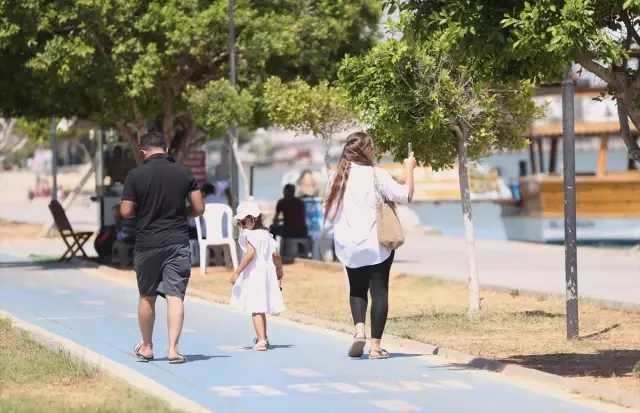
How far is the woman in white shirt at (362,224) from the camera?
39.3 ft

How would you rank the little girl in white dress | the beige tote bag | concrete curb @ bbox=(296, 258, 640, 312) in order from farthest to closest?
concrete curb @ bbox=(296, 258, 640, 312) < the little girl in white dress < the beige tote bag

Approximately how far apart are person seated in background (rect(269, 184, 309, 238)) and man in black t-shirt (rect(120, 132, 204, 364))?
50.0 feet

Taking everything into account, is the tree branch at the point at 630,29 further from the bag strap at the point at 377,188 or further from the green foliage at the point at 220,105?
the green foliage at the point at 220,105

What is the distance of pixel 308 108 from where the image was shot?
22.3 metres

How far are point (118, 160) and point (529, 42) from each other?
21.8m

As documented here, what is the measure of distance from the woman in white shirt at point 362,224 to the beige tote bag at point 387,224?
26 mm

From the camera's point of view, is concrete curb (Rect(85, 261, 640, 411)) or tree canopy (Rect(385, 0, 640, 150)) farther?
tree canopy (Rect(385, 0, 640, 150))

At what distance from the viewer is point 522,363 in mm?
11859

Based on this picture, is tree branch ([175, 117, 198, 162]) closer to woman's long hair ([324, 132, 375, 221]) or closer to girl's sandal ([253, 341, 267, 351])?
girl's sandal ([253, 341, 267, 351])

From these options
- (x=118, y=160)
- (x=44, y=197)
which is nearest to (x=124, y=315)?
(x=118, y=160)

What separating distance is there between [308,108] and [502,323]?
768 cm

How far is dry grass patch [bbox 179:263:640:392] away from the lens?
12.1m

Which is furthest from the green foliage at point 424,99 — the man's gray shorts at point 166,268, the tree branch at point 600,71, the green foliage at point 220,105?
the green foliage at point 220,105

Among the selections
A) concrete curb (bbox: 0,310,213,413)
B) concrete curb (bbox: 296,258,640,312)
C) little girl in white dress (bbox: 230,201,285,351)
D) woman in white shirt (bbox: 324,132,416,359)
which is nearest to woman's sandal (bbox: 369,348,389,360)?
woman in white shirt (bbox: 324,132,416,359)
